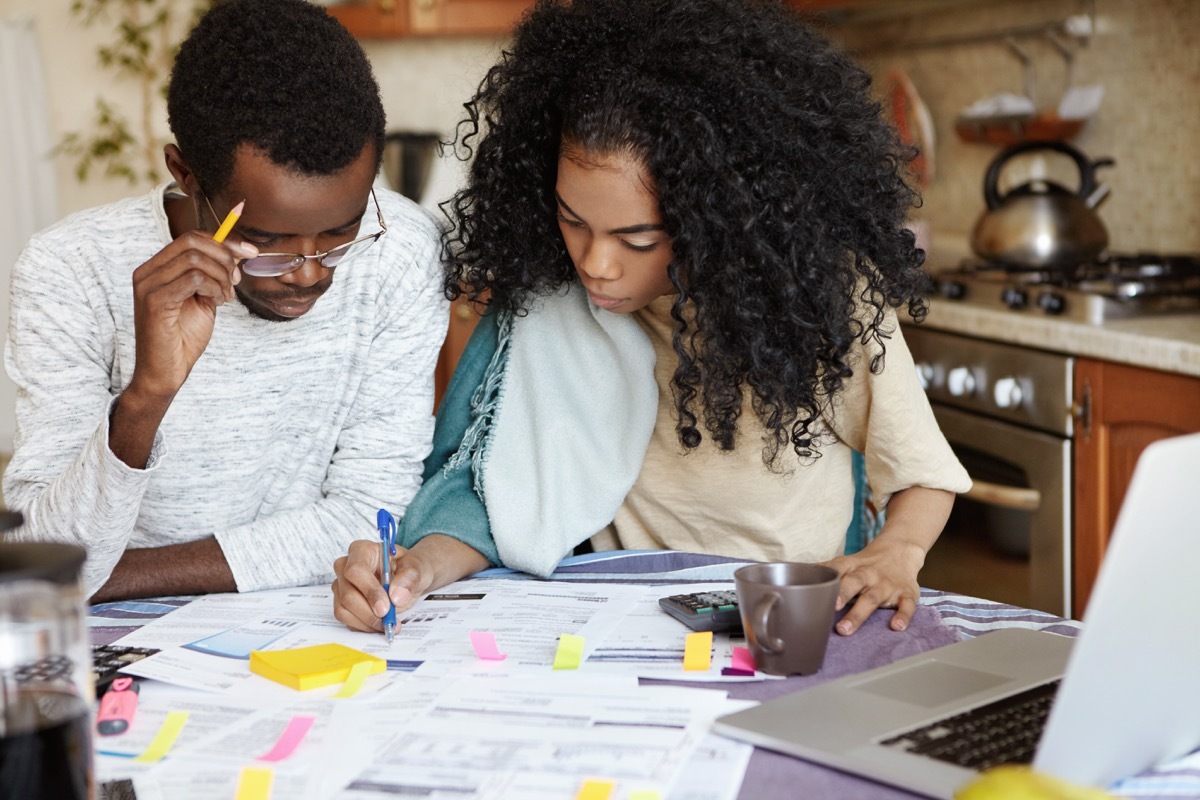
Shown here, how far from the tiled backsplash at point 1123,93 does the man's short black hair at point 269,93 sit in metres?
1.50

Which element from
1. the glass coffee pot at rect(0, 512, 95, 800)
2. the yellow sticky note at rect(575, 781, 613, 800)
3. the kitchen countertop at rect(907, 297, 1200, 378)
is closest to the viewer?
the glass coffee pot at rect(0, 512, 95, 800)

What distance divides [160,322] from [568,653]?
0.55 meters

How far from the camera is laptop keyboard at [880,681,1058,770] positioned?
2.76ft

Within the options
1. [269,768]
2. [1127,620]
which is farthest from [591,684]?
[1127,620]

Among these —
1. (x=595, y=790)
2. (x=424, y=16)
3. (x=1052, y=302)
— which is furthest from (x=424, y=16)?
(x=595, y=790)

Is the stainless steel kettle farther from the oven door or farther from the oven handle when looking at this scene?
the oven handle

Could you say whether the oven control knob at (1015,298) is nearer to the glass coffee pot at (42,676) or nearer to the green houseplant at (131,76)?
the glass coffee pot at (42,676)

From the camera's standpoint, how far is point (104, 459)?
1245 millimetres

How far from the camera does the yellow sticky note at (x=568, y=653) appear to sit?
1047 mm

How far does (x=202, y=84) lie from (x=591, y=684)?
0.75m

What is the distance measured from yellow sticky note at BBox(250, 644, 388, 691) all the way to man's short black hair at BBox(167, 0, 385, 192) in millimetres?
494

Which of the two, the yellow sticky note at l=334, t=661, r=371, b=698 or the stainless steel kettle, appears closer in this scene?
the yellow sticky note at l=334, t=661, r=371, b=698

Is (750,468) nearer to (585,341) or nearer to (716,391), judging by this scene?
(716,391)

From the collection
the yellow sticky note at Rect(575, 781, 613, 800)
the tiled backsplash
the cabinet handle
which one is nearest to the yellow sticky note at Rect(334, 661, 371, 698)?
the yellow sticky note at Rect(575, 781, 613, 800)
